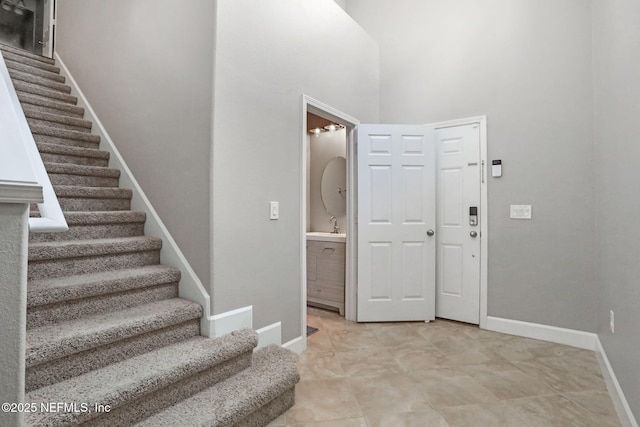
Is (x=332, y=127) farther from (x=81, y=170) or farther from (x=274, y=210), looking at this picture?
(x=81, y=170)

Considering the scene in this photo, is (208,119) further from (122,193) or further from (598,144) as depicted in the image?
(598,144)

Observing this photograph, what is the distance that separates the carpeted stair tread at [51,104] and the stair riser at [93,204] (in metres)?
1.20

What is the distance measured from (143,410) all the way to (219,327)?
61cm

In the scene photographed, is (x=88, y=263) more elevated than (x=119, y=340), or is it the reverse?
(x=88, y=263)

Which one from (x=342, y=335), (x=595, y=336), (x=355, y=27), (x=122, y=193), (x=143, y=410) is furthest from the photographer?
(x=355, y=27)

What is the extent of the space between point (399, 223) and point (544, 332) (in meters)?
1.56

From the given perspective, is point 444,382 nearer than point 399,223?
Yes

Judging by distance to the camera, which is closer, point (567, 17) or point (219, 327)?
point (219, 327)

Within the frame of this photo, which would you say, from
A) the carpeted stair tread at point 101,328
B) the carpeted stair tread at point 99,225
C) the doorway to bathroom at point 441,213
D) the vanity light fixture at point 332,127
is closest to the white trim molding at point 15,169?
the carpeted stair tread at point 101,328

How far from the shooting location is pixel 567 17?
2.79 m

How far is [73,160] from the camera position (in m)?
2.61

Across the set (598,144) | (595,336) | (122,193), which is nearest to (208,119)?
(122,193)

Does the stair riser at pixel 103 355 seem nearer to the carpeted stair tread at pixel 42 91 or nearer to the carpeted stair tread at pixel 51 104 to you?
the carpeted stair tread at pixel 51 104

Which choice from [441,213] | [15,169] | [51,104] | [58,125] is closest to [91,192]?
[58,125]
